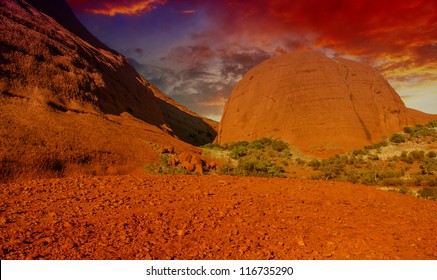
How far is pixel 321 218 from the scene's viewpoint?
5.59 m

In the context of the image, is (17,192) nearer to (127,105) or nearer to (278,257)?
(278,257)

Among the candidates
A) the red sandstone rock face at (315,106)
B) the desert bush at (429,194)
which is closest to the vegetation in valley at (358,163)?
the desert bush at (429,194)

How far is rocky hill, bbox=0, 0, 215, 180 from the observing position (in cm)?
1149

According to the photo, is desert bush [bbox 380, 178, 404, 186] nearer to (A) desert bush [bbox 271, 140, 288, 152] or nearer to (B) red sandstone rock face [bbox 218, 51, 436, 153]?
(B) red sandstone rock face [bbox 218, 51, 436, 153]

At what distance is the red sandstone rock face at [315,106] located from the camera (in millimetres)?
29734

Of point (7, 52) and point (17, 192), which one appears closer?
point (17, 192)

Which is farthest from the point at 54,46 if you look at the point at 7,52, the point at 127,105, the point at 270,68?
the point at 270,68

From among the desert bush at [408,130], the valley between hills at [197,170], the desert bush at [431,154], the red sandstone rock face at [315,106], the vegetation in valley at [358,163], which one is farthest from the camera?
the desert bush at [408,130]

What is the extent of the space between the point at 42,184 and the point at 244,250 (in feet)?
16.3

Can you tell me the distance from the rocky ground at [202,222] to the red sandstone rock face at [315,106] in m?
22.7

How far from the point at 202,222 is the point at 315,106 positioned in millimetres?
28966

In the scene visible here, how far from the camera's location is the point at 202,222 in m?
5.00

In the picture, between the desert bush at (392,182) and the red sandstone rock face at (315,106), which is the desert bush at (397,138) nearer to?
the red sandstone rock face at (315,106)

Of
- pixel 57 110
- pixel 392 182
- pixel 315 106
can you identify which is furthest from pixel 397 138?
pixel 57 110
